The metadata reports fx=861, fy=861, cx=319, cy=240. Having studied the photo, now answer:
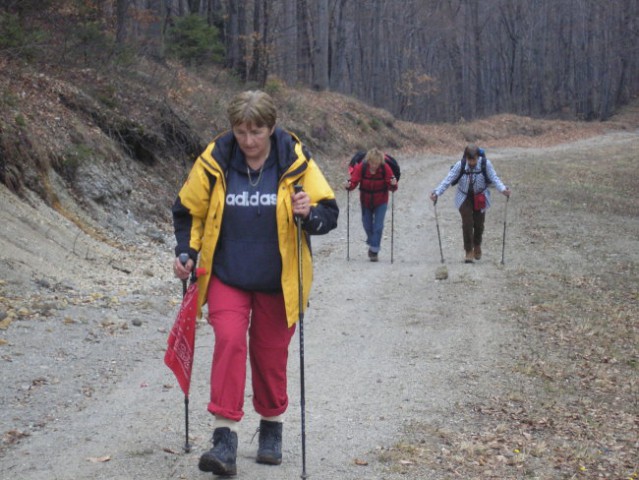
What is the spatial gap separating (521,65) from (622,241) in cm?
5572

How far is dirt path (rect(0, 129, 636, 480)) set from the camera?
577cm

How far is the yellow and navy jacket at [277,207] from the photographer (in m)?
5.04

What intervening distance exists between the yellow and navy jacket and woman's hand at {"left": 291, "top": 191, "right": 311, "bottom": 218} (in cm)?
6

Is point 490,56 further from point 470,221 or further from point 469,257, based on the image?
point 470,221

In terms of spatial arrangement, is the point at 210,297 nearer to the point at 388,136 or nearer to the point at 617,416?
the point at 617,416

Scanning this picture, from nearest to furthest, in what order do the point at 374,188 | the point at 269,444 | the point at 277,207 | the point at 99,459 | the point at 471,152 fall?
the point at 277,207, the point at 269,444, the point at 99,459, the point at 471,152, the point at 374,188

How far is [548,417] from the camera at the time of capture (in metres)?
7.12

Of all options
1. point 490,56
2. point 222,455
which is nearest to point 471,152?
point 222,455

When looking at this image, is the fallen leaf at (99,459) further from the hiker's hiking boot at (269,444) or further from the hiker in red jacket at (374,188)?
the hiker in red jacket at (374,188)

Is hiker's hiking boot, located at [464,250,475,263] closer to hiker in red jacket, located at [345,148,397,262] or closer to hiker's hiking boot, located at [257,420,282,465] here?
hiker in red jacket, located at [345,148,397,262]

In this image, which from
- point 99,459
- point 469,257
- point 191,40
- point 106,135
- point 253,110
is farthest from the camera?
point 191,40

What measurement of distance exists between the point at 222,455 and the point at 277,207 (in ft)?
4.86

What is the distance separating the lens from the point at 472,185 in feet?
46.6

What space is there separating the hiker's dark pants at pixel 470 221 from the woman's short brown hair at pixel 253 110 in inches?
381
